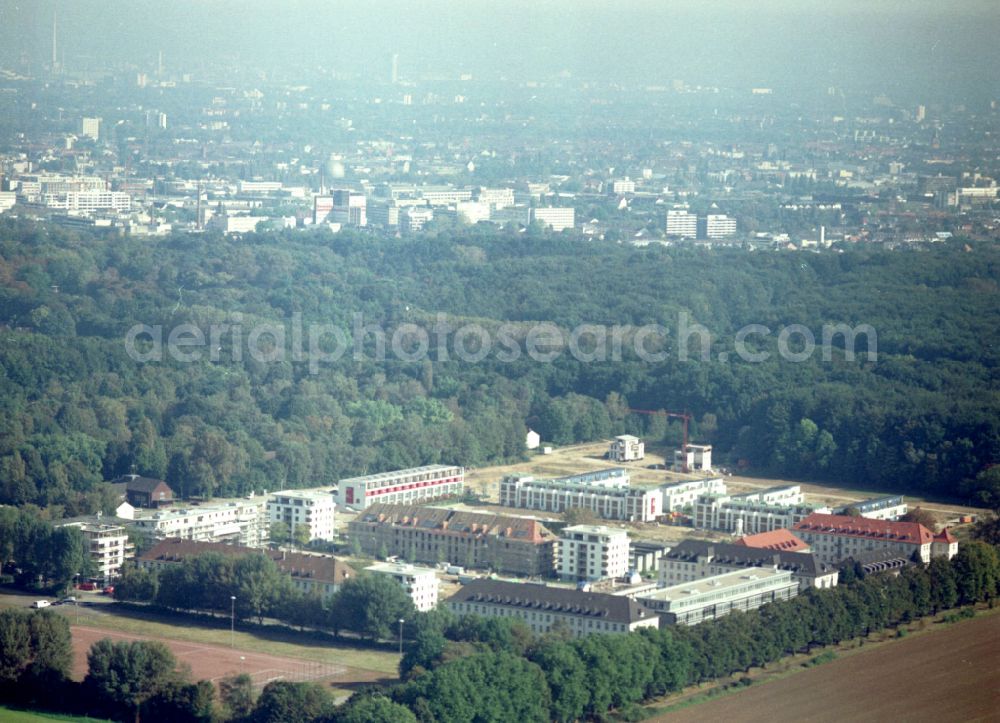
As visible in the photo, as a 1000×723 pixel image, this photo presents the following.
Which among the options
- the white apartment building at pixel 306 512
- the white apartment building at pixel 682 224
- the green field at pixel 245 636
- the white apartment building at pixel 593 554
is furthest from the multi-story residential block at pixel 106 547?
the white apartment building at pixel 682 224

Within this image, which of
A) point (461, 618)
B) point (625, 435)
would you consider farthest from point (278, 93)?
point (461, 618)

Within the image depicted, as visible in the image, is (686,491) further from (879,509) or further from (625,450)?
(625,450)

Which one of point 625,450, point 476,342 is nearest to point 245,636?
point 625,450

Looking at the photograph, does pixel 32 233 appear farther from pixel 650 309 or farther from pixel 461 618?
pixel 461 618

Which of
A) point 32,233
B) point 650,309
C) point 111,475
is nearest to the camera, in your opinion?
point 111,475

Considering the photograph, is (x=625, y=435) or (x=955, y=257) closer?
(x=625, y=435)

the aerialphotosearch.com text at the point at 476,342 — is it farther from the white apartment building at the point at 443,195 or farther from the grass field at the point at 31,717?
the white apartment building at the point at 443,195
